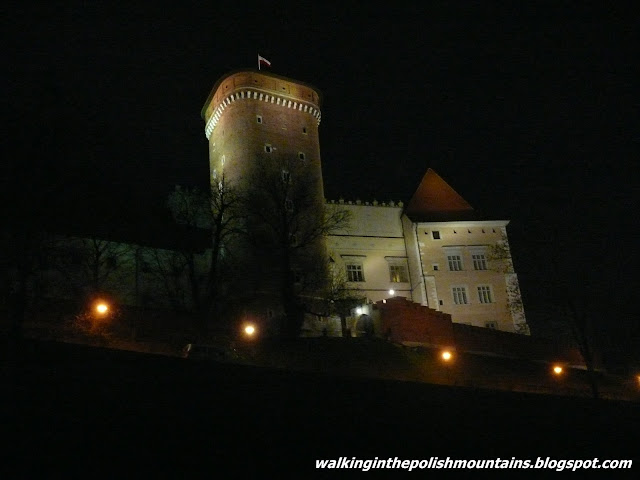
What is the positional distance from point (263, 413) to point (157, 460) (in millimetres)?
3390

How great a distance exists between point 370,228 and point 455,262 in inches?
263

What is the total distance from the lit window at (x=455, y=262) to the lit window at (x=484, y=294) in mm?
1983

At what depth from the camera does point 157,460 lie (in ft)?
34.7

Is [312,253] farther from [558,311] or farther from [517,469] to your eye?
[517,469]

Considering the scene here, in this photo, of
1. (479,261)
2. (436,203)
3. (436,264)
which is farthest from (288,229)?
(436,203)

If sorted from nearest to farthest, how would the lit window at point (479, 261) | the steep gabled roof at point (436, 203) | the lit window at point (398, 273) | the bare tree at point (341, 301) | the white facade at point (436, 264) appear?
1. the bare tree at point (341, 301)
2. the white facade at point (436, 264)
3. the lit window at point (479, 261)
4. the lit window at point (398, 273)
5. the steep gabled roof at point (436, 203)

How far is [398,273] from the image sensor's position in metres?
42.4

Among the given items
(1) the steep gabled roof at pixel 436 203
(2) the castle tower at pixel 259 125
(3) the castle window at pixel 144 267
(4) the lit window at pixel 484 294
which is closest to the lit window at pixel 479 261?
(4) the lit window at pixel 484 294

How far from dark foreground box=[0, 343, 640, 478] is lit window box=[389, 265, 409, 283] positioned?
77.1 ft

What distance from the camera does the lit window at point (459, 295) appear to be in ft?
131

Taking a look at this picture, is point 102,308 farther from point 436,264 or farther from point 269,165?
point 436,264

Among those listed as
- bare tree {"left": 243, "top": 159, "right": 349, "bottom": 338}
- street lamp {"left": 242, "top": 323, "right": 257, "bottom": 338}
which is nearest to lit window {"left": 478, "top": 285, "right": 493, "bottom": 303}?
bare tree {"left": 243, "top": 159, "right": 349, "bottom": 338}

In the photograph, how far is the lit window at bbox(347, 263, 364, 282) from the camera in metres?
41.2

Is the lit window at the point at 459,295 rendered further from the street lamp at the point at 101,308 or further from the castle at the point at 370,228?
the street lamp at the point at 101,308
